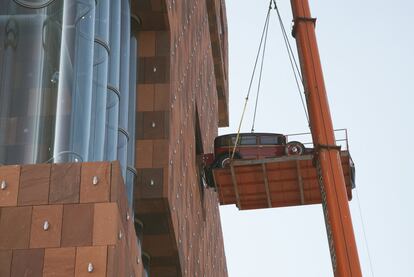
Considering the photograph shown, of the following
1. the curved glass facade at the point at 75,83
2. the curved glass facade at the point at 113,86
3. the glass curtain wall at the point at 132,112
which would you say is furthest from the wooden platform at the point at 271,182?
the curved glass facade at the point at 75,83

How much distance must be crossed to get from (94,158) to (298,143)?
50.4 feet

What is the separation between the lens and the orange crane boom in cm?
2025

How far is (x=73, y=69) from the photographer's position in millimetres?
17844

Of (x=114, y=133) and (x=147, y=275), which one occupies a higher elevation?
(x=114, y=133)

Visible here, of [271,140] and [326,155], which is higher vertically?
[271,140]

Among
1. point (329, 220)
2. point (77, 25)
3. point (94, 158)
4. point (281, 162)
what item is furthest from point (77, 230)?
point (281, 162)

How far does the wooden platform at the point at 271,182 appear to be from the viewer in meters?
29.1

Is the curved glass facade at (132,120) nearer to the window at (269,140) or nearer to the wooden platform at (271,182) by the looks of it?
the wooden platform at (271,182)

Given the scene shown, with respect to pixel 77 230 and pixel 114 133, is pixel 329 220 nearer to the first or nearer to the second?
pixel 114 133

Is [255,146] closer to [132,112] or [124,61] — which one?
[132,112]

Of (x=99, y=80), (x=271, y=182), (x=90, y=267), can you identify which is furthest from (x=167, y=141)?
(x=90, y=267)

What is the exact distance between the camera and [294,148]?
3234cm

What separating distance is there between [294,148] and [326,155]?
9.91 meters

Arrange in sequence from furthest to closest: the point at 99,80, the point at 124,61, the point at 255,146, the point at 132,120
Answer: the point at 255,146 < the point at 132,120 < the point at 124,61 < the point at 99,80
